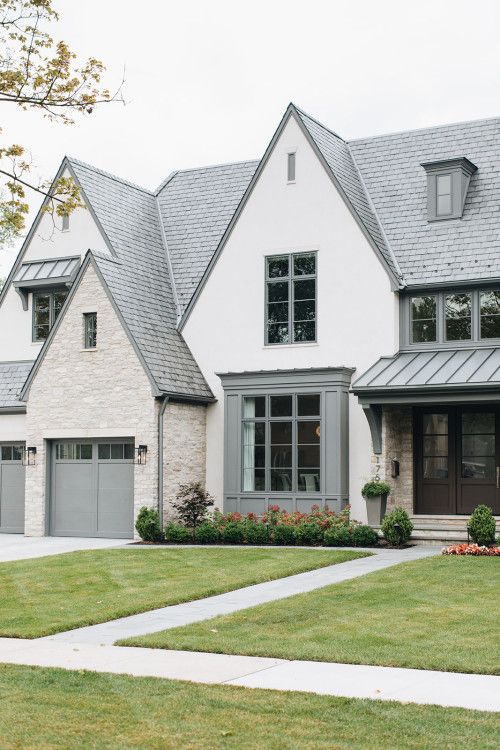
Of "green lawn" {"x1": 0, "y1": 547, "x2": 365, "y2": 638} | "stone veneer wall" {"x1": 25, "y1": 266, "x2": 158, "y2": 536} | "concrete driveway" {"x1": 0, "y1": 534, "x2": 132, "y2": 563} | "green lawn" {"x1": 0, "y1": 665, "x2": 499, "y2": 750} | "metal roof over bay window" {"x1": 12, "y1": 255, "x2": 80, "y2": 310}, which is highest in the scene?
"metal roof over bay window" {"x1": 12, "y1": 255, "x2": 80, "y2": 310}

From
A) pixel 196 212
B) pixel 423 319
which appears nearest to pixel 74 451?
pixel 196 212

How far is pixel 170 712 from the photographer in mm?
7270

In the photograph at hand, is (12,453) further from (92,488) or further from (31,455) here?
(92,488)

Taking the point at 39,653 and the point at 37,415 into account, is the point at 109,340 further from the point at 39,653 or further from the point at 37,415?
the point at 39,653

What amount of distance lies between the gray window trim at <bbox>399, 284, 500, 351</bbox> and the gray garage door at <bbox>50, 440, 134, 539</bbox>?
672cm

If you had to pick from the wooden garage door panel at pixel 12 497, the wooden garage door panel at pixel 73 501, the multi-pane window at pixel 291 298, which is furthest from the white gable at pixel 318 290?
the wooden garage door panel at pixel 12 497

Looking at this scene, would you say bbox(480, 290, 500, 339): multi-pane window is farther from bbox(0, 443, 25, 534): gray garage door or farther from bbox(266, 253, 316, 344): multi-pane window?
bbox(0, 443, 25, 534): gray garage door

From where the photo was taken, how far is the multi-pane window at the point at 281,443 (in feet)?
72.9

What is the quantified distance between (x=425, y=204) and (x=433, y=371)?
15.5 feet

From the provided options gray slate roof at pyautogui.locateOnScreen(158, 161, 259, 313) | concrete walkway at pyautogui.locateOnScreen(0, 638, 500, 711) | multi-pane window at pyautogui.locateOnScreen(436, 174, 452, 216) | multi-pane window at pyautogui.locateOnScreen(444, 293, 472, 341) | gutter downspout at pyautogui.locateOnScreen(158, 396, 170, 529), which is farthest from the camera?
gray slate roof at pyautogui.locateOnScreen(158, 161, 259, 313)

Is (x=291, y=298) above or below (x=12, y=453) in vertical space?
above

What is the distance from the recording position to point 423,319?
72.7 feet

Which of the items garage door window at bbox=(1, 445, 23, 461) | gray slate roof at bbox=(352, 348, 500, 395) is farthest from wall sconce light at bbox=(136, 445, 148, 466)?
gray slate roof at bbox=(352, 348, 500, 395)

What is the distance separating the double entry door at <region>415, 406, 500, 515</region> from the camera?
21.2 metres
